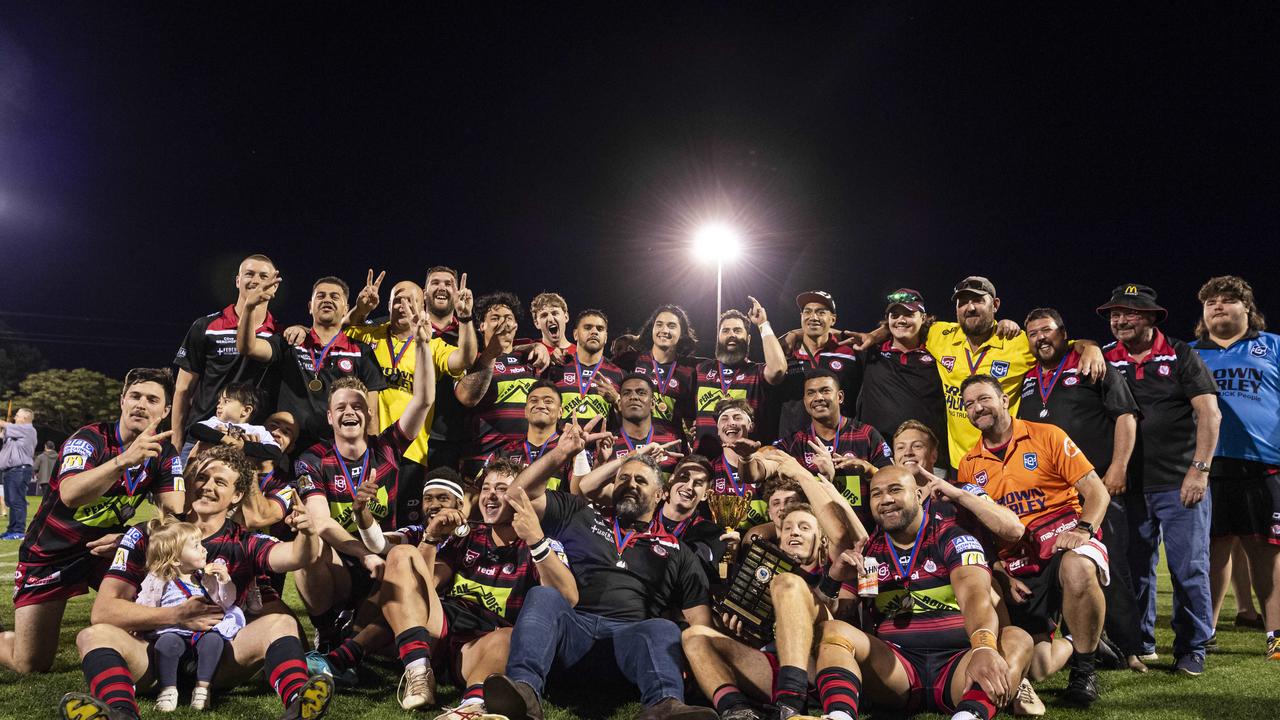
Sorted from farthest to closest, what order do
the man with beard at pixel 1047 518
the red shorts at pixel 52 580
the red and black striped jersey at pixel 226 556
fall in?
the red shorts at pixel 52 580 < the man with beard at pixel 1047 518 < the red and black striped jersey at pixel 226 556

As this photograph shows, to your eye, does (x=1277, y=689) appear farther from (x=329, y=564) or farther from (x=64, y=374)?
(x=64, y=374)

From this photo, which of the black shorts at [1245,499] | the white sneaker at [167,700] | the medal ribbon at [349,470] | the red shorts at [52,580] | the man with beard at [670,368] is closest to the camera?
the white sneaker at [167,700]

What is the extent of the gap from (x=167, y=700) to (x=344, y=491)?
1647 millimetres

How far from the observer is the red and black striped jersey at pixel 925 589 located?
4418mm

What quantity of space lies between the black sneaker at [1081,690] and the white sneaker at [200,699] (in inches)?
194

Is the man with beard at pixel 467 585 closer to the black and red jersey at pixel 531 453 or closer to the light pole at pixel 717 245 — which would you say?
the black and red jersey at pixel 531 453

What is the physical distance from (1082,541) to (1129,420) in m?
1.62

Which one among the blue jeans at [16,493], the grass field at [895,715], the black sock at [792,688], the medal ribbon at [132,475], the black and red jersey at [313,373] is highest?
the black and red jersey at [313,373]

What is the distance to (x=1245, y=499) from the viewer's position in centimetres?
669

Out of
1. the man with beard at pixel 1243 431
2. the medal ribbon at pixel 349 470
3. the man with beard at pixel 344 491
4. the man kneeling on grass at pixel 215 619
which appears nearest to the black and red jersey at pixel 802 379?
the man with beard at pixel 1243 431

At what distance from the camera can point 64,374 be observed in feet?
163

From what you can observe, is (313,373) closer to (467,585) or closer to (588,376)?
(588,376)

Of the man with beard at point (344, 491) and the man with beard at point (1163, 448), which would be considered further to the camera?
the man with beard at point (1163, 448)

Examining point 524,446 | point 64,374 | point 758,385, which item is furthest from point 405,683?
point 64,374
